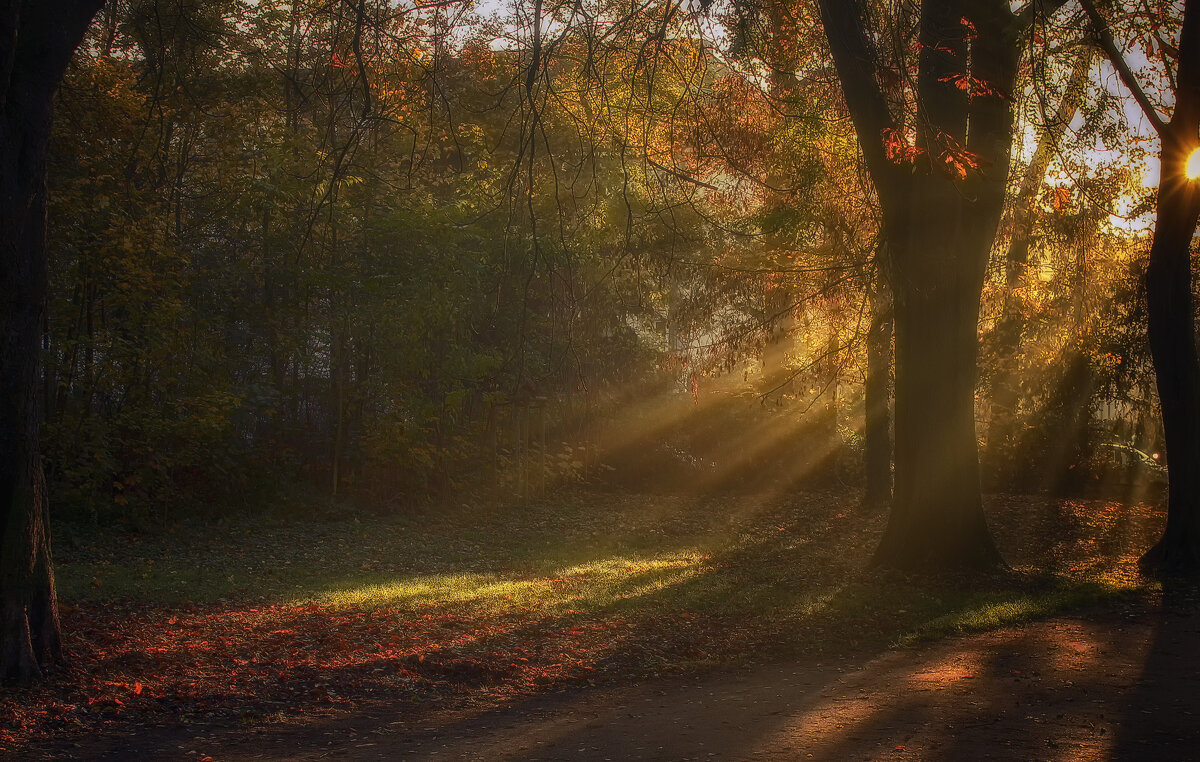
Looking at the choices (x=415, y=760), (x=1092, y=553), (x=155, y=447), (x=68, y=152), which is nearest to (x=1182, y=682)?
(x=415, y=760)

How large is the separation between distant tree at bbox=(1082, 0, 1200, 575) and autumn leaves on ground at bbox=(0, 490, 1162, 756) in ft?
2.87

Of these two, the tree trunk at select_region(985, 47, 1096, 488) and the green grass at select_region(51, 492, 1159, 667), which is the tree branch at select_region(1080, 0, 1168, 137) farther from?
the green grass at select_region(51, 492, 1159, 667)

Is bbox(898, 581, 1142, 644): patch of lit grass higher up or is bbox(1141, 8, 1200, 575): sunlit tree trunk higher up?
bbox(1141, 8, 1200, 575): sunlit tree trunk

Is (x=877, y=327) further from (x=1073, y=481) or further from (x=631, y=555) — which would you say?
(x=1073, y=481)

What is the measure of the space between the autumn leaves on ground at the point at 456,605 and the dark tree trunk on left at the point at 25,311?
0.45 m

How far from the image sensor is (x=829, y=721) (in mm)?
5625

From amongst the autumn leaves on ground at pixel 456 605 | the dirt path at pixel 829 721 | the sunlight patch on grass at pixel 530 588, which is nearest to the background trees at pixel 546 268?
the autumn leaves on ground at pixel 456 605

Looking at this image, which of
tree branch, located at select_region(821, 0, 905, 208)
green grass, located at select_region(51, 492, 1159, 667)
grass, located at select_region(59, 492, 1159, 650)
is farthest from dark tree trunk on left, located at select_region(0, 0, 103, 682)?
tree branch, located at select_region(821, 0, 905, 208)

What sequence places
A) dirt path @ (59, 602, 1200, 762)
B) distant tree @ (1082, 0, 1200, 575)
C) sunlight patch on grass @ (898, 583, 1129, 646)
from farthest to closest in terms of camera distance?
distant tree @ (1082, 0, 1200, 575) < sunlight patch on grass @ (898, 583, 1129, 646) < dirt path @ (59, 602, 1200, 762)

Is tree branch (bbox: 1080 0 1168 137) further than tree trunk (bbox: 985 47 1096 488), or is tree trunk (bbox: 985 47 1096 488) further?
tree trunk (bbox: 985 47 1096 488)

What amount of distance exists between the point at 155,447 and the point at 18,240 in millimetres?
8507

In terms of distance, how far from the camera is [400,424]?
1702 centimetres

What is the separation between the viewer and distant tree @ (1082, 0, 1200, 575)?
11391 millimetres

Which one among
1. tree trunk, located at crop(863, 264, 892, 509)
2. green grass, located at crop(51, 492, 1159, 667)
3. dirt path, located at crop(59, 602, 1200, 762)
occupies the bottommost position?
green grass, located at crop(51, 492, 1159, 667)
